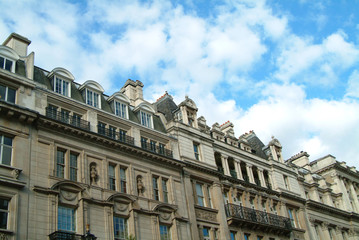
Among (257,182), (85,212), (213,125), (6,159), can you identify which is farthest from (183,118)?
(6,159)

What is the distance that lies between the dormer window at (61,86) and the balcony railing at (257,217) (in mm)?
16138

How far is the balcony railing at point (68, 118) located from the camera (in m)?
27.8

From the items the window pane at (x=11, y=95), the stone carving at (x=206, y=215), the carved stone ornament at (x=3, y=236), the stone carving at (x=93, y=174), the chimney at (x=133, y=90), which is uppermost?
the chimney at (x=133, y=90)

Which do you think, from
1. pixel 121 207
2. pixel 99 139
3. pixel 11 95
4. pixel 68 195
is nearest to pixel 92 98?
pixel 99 139

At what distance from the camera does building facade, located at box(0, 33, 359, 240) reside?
24688 millimetres

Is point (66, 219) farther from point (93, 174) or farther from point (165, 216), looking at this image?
point (165, 216)

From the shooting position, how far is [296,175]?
48.7 m

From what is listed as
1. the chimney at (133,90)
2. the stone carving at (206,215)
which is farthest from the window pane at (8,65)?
A: the stone carving at (206,215)

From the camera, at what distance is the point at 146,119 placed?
35.4 m

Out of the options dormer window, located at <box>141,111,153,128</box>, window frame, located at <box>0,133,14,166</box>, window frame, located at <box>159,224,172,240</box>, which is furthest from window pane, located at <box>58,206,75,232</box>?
dormer window, located at <box>141,111,153,128</box>

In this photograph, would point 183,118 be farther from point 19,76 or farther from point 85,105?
point 19,76

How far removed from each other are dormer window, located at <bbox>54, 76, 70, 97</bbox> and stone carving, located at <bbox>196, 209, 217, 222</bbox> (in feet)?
42.9

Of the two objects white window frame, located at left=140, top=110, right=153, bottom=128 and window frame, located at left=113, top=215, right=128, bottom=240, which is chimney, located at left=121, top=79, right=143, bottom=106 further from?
window frame, located at left=113, top=215, right=128, bottom=240

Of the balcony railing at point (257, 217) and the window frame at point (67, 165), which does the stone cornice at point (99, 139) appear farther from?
the balcony railing at point (257, 217)
